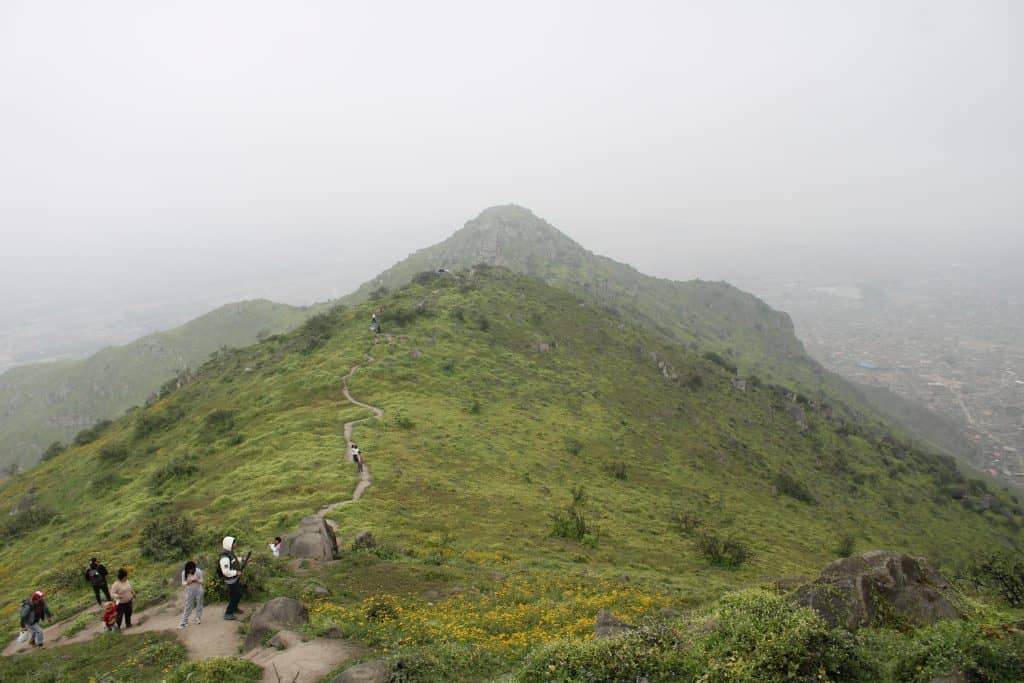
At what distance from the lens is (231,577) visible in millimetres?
17141

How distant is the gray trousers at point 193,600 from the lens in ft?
55.0

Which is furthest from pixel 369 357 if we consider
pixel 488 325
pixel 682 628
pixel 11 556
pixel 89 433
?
pixel 682 628

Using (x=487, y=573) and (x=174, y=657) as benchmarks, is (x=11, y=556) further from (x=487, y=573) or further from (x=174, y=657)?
(x=487, y=573)

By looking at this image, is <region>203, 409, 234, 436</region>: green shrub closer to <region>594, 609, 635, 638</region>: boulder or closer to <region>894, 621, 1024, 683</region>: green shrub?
<region>594, 609, 635, 638</region>: boulder

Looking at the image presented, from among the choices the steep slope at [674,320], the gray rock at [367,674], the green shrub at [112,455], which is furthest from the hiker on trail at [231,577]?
the steep slope at [674,320]

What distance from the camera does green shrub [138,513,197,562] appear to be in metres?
25.0

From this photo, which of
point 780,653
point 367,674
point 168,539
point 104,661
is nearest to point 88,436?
point 168,539

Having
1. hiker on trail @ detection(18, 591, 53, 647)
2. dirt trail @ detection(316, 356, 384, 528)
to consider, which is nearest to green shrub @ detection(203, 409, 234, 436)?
dirt trail @ detection(316, 356, 384, 528)

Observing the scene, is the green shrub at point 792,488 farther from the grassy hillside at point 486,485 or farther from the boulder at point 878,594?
Answer: the boulder at point 878,594

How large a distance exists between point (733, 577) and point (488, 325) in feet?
173

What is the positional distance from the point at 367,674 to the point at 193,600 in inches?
336

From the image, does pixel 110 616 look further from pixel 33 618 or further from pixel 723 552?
pixel 723 552

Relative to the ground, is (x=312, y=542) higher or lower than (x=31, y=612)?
lower

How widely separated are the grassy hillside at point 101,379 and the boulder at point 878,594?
16003 centimetres
